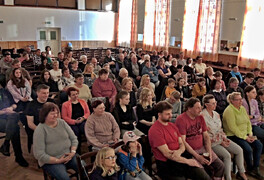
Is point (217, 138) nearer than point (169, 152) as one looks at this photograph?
No

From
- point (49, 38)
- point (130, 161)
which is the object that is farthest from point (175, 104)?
point (49, 38)

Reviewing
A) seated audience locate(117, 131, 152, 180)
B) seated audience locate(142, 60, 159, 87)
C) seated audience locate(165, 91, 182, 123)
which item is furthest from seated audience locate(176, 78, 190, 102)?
seated audience locate(117, 131, 152, 180)

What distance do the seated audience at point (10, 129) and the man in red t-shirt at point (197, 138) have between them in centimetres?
224

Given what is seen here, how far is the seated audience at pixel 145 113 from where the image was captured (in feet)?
12.0

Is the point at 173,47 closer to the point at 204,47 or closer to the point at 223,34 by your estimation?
the point at 204,47

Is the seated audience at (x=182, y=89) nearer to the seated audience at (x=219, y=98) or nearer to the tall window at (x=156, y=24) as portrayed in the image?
the seated audience at (x=219, y=98)

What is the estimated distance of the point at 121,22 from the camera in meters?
15.0

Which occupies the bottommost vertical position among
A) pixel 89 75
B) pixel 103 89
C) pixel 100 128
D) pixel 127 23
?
pixel 100 128

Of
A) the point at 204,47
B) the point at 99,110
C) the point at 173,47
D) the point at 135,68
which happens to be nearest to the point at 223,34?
the point at 204,47

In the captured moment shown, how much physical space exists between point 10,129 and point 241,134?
3234mm

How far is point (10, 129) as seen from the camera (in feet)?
11.5

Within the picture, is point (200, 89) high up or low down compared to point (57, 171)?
up

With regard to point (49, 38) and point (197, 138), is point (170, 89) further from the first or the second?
point (49, 38)

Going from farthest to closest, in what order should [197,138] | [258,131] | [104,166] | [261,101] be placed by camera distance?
[261,101] < [258,131] < [197,138] < [104,166]
